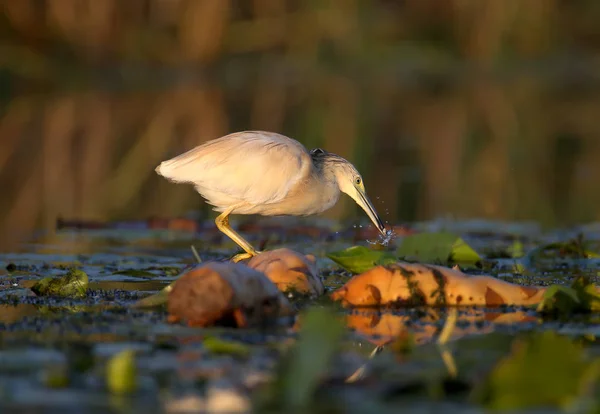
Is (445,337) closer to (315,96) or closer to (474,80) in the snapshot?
(315,96)

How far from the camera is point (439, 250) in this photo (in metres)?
7.78

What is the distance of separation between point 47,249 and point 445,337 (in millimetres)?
4018

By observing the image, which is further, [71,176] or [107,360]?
[71,176]

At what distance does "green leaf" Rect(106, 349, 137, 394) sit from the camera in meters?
4.24

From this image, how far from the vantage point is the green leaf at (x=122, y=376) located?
4242 mm

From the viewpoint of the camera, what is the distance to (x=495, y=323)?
18.6ft

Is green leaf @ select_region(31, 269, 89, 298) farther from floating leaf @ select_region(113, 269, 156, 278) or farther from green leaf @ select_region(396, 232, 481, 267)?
green leaf @ select_region(396, 232, 481, 267)

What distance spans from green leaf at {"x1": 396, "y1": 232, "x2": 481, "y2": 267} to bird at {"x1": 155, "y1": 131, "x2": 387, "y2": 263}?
8.1 inches

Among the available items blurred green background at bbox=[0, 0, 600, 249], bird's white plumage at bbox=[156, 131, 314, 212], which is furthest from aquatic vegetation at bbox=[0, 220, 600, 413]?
blurred green background at bbox=[0, 0, 600, 249]

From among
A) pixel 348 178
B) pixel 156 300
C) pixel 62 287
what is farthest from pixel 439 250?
pixel 62 287

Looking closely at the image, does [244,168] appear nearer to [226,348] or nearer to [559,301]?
[559,301]

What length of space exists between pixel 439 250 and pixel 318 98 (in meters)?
13.8

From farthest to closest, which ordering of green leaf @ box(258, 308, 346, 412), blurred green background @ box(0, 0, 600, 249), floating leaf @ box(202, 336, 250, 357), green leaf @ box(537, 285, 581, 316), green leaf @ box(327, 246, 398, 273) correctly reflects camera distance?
blurred green background @ box(0, 0, 600, 249)
green leaf @ box(327, 246, 398, 273)
green leaf @ box(537, 285, 581, 316)
floating leaf @ box(202, 336, 250, 357)
green leaf @ box(258, 308, 346, 412)

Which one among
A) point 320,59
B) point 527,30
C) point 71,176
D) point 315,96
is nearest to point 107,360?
point 71,176
